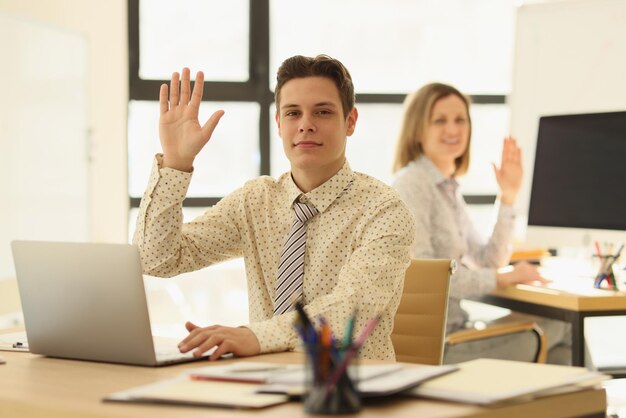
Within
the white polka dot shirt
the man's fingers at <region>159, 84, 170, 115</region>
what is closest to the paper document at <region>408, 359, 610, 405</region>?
the white polka dot shirt

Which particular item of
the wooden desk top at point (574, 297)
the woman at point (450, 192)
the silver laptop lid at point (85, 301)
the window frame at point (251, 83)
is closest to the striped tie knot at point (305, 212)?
the silver laptop lid at point (85, 301)

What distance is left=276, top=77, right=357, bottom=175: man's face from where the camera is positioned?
7.13 ft

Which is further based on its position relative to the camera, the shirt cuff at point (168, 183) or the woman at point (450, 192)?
the woman at point (450, 192)

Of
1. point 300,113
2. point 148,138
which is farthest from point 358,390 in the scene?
point 148,138

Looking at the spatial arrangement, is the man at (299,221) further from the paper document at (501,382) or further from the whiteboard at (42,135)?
the whiteboard at (42,135)

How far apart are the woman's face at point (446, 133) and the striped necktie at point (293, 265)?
1587 millimetres

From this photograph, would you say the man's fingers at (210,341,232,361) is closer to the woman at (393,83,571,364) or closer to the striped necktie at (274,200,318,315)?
the striped necktie at (274,200,318,315)

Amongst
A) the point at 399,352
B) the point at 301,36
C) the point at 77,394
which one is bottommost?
the point at 399,352

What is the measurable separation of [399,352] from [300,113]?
711mm

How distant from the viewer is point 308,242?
7.20 ft

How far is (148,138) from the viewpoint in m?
5.28

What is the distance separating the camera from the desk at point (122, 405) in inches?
A: 49.5

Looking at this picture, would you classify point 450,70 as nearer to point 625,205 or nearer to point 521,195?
point 521,195

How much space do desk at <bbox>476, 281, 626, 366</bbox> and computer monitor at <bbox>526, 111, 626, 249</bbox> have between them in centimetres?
30
